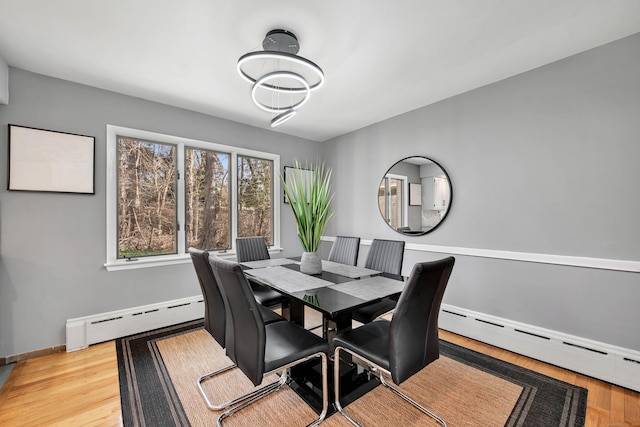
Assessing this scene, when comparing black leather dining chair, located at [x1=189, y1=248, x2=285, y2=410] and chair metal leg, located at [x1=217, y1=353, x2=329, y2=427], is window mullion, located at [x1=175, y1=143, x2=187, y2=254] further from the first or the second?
chair metal leg, located at [x1=217, y1=353, x2=329, y2=427]

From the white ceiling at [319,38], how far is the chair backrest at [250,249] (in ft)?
5.39

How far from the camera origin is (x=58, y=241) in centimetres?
250

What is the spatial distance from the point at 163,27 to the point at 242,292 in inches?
75.5

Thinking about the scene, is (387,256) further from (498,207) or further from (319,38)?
(319,38)

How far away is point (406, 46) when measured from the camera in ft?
6.84

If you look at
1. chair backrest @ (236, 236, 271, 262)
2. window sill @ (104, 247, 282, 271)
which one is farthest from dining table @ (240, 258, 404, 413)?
window sill @ (104, 247, 282, 271)

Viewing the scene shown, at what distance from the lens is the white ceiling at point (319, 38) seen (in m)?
1.69

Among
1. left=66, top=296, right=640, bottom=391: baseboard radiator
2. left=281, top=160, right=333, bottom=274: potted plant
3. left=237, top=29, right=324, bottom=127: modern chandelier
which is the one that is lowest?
left=66, top=296, right=640, bottom=391: baseboard radiator

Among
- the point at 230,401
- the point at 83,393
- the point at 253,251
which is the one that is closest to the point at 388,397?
the point at 230,401

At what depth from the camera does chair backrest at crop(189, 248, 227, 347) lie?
167cm

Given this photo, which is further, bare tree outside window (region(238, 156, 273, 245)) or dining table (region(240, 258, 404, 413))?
bare tree outside window (region(238, 156, 273, 245))

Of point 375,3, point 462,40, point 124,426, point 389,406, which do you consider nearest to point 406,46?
point 462,40

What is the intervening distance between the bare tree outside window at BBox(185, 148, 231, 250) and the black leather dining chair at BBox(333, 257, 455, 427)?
99.0 inches

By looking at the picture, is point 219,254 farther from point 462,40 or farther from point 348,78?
point 462,40
